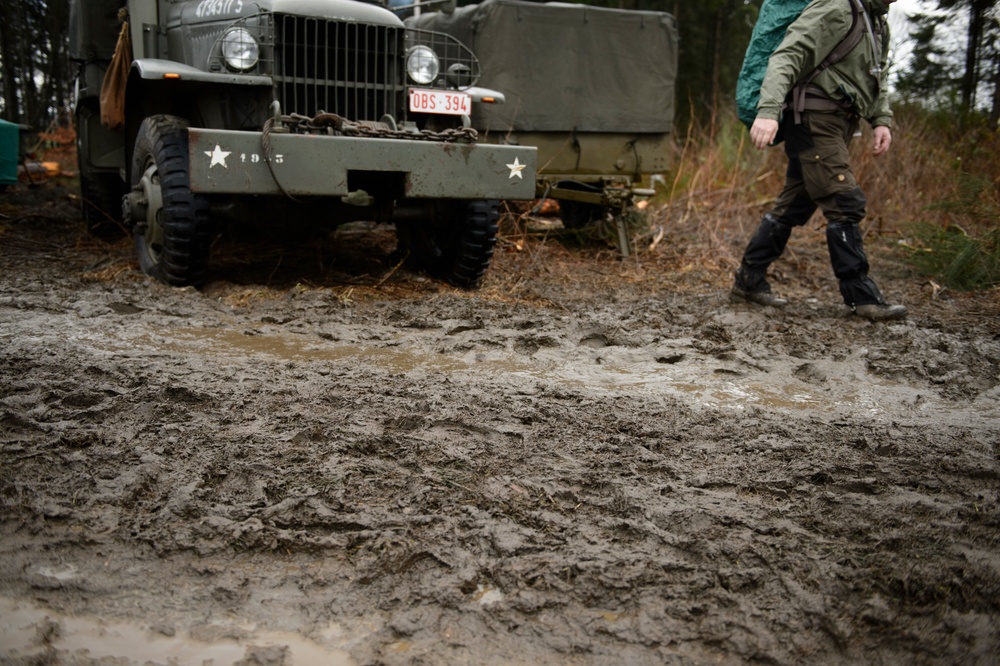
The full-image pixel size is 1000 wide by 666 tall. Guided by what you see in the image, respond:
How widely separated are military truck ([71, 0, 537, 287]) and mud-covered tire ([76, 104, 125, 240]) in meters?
1.20

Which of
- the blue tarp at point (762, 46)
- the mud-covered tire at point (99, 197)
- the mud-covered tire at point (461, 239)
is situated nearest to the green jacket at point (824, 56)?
the blue tarp at point (762, 46)

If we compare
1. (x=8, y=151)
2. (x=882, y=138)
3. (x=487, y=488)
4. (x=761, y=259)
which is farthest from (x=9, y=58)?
(x=487, y=488)

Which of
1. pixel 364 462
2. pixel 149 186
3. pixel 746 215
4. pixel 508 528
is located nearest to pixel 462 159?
pixel 149 186

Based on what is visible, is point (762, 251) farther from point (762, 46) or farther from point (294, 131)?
point (294, 131)

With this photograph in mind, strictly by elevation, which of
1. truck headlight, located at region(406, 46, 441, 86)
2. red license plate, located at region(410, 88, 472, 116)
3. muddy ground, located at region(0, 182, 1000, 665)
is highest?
truck headlight, located at region(406, 46, 441, 86)

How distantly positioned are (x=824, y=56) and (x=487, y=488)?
10.7ft

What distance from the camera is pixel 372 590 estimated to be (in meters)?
2.15

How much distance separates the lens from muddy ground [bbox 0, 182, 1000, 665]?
202 centimetres

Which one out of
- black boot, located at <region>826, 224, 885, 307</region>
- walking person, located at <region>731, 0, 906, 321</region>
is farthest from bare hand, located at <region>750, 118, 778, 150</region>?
black boot, located at <region>826, 224, 885, 307</region>

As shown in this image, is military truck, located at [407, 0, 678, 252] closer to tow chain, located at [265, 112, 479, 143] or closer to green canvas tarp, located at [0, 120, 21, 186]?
tow chain, located at [265, 112, 479, 143]

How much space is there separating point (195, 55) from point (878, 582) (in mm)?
4906

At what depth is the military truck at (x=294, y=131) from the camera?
4844 mm

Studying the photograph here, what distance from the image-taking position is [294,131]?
16.5ft

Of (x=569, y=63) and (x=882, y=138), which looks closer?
(x=882, y=138)
